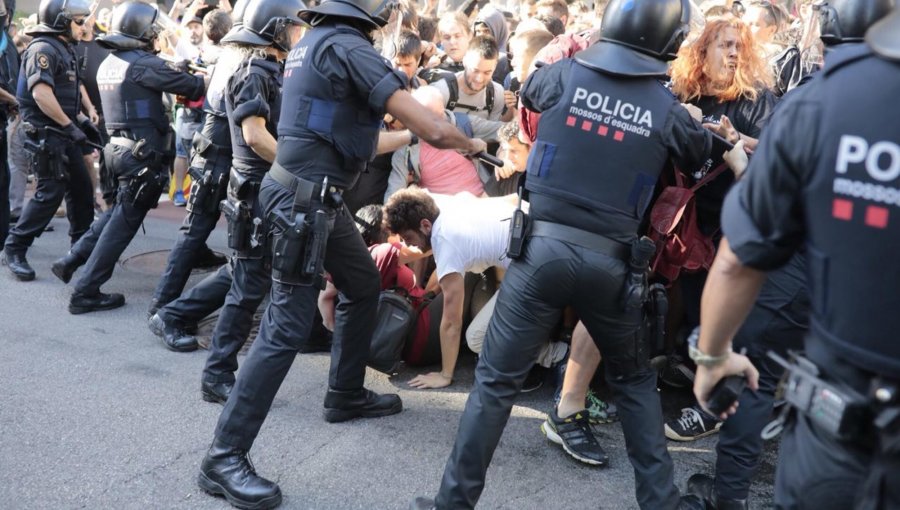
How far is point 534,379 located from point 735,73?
75.2 inches

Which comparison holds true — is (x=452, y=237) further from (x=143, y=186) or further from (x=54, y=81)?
(x=54, y=81)

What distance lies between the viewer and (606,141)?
2.87 metres

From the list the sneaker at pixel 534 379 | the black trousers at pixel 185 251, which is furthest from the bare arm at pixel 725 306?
the black trousers at pixel 185 251

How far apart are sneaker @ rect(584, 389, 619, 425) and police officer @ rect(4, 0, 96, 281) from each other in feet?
14.1

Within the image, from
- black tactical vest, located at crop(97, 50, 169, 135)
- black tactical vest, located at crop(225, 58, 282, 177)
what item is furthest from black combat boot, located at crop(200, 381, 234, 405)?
black tactical vest, located at crop(97, 50, 169, 135)

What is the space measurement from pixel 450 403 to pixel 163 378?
1.55 m

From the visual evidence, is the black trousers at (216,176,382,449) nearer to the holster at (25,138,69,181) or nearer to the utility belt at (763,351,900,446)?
the utility belt at (763,351,900,446)

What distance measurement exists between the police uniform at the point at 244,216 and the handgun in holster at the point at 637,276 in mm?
1674

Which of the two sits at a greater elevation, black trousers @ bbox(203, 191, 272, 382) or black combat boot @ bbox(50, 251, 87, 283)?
black trousers @ bbox(203, 191, 272, 382)

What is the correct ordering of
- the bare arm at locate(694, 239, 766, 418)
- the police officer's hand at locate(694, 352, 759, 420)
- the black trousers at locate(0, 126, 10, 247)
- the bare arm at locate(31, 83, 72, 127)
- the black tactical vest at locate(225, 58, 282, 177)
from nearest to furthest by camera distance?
the bare arm at locate(694, 239, 766, 418) < the police officer's hand at locate(694, 352, 759, 420) < the black tactical vest at locate(225, 58, 282, 177) < the bare arm at locate(31, 83, 72, 127) < the black trousers at locate(0, 126, 10, 247)

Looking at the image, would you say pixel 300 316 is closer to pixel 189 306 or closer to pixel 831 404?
pixel 189 306

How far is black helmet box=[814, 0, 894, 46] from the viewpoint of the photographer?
10.4ft

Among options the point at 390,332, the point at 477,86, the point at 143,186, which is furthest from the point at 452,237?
the point at 143,186

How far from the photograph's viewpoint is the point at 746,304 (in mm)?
1887
